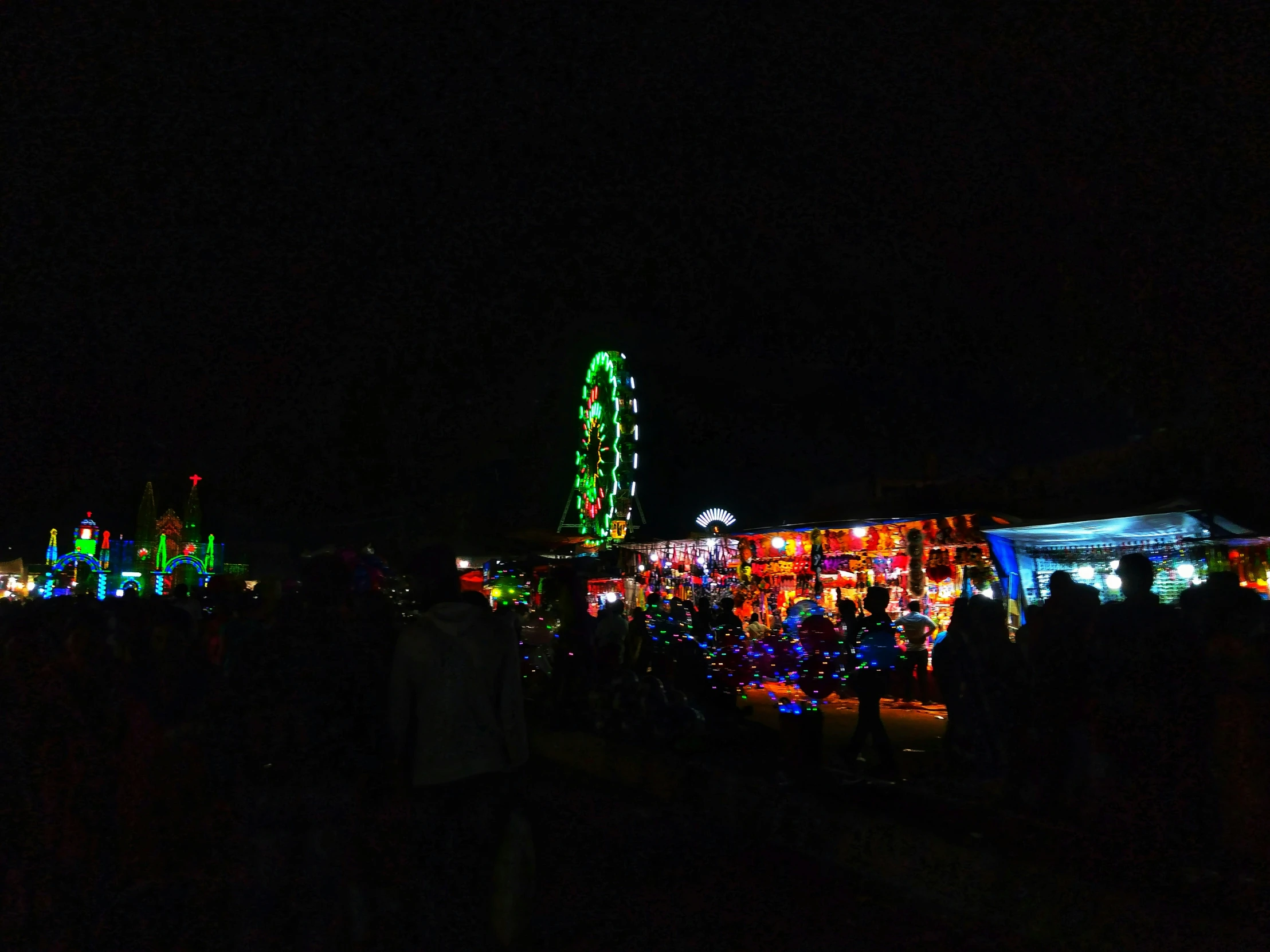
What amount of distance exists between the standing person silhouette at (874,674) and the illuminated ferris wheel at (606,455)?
13.8 meters

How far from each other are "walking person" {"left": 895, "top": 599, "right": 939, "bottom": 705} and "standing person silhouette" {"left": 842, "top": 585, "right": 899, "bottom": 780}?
4226mm

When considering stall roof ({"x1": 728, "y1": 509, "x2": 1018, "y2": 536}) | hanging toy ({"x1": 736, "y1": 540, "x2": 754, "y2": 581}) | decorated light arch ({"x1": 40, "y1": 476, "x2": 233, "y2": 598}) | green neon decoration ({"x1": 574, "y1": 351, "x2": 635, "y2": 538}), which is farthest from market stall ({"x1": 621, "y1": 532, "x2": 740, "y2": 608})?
decorated light arch ({"x1": 40, "y1": 476, "x2": 233, "y2": 598})

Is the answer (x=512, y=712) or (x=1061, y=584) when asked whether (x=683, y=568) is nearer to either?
(x=1061, y=584)

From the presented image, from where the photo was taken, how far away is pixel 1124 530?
10523 millimetres

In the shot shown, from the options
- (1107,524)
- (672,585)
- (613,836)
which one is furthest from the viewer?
(672,585)

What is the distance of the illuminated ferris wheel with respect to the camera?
22.7 meters

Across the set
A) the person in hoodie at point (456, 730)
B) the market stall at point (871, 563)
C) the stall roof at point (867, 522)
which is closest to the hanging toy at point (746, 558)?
the market stall at point (871, 563)

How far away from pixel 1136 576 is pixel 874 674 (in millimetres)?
2898

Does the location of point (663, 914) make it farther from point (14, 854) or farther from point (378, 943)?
point (14, 854)

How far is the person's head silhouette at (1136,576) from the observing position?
16.4 ft

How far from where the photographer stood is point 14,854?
4449 mm

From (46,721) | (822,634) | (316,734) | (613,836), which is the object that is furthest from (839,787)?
(46,721)

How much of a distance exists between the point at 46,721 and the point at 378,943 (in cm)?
181

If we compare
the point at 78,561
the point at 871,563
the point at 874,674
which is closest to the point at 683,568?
the point at 871,563
